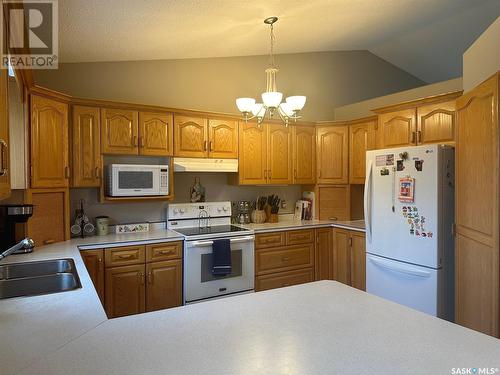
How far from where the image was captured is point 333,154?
4.26m

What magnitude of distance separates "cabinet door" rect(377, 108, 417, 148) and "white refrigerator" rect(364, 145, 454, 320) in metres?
0.37

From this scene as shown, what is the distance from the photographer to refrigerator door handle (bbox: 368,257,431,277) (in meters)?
2.87

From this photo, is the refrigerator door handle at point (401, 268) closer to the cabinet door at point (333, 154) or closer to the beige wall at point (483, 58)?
the cabinet door at point (333, 154)

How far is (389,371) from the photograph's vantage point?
0.92 m

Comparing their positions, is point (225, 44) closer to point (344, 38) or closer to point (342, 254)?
point (344, 38)

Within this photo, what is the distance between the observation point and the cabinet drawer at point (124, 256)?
2.90 metres

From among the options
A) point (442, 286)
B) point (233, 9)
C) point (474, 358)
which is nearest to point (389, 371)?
point (474, 358)

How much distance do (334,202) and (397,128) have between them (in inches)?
48.4

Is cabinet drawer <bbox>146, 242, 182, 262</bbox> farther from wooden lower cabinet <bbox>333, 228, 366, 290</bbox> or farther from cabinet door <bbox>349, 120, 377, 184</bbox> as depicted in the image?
cabinet door <bbox>349, 120, 377, 184</bbox>

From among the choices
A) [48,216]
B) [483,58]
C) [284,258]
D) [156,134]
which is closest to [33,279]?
[48,216]

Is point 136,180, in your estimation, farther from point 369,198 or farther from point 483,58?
point 483,58

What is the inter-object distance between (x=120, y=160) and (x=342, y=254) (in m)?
2.65

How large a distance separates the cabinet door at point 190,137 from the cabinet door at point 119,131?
409 millimetres

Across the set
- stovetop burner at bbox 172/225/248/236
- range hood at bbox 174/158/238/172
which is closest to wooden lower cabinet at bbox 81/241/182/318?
stovetop burner at bbox 172/225/248/236
